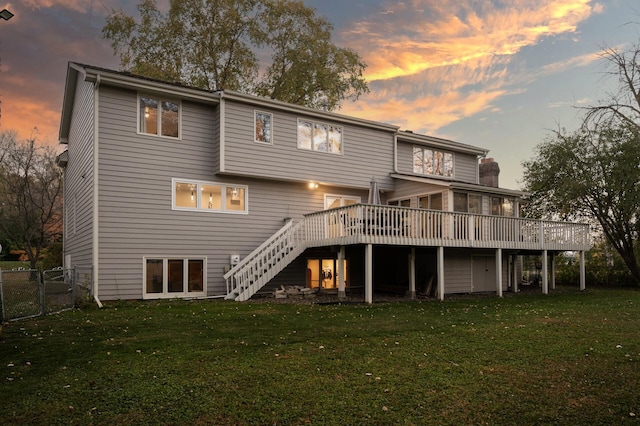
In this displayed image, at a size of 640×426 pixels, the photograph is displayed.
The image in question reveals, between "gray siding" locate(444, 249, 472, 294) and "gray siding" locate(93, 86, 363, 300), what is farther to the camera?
"gray siding" locate(444, 249, 472, 294)

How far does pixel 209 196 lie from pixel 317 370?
10.3 meters

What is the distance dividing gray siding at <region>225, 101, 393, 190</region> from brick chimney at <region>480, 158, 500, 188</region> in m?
6.27

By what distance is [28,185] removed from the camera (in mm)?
24516

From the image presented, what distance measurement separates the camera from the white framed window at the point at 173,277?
44.8ft

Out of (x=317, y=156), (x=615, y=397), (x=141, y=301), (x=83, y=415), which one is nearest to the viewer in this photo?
(x=83, y=415)

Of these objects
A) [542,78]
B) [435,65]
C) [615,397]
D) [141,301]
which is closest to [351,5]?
[435,65]

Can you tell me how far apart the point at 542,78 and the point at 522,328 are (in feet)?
49.8

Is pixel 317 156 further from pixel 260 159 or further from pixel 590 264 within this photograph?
pixel 590 264

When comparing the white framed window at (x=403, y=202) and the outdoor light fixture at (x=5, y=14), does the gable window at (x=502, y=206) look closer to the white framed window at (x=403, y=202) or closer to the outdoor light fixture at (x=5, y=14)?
the white framed window at (x=403, y=202)

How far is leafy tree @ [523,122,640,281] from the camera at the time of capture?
792 inches

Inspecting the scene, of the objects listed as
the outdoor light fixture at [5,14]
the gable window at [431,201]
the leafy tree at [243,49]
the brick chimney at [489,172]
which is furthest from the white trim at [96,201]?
the brick chimney at [489,172]

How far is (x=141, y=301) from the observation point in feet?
42.9

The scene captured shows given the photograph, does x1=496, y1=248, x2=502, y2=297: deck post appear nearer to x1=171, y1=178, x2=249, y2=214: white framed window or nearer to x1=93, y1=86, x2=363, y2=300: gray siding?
x1=93, y1=86, x2=363, y2=300: gray siding

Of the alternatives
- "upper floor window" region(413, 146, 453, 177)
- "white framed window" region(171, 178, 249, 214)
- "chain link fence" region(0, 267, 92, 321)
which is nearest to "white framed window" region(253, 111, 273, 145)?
"white framed window" region(171, 178, 249, 214)
